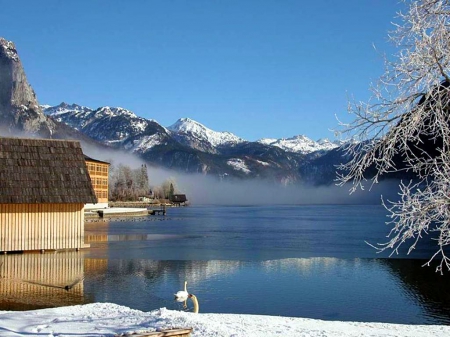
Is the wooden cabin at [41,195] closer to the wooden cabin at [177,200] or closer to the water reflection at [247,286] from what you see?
the water reflection at [247,286]

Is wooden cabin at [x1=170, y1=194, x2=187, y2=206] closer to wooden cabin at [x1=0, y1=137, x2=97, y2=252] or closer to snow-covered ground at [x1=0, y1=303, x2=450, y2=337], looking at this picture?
wooden cabin at [x1=0, y1=137, x2=97, y2=252]

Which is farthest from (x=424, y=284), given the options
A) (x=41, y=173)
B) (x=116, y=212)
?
(x=116, y=212)

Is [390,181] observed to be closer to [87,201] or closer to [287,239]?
[287,239]

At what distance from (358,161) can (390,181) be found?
173236 mm

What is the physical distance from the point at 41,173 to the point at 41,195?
140 centimetres

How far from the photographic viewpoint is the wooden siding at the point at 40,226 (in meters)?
26.0

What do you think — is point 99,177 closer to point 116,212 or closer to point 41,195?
point 116,212

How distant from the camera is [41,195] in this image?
1035 inches

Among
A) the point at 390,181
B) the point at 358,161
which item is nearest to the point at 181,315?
the point at 358,161

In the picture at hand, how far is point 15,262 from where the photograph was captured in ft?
78.7

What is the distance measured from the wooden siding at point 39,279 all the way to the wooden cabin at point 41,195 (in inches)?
37.9

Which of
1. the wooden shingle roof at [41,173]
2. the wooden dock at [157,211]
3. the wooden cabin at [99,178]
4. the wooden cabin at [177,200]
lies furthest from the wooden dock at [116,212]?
the wooden cabin at [177,200]

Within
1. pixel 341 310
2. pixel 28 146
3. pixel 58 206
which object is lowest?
pixel 341 310

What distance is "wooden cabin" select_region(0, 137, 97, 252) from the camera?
85.4 ft
